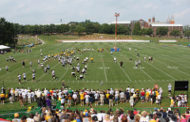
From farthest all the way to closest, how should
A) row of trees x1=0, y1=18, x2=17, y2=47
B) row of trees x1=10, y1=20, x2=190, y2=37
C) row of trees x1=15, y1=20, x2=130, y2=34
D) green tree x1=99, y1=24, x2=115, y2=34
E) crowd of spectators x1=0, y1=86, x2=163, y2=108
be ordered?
green tree x1=99, y1=24, x2=115, y2=34, row of trees x1=10, y1=20, x2=190, y2=37, row of trees x1=15, y1=20, x2=130, y2=34, row of trees x1=0, y1=18, x2=17, y2=47, crowd of spectators x1=0, y1=86, x2=163, y2=108

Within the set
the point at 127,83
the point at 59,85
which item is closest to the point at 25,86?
the point at 59,85

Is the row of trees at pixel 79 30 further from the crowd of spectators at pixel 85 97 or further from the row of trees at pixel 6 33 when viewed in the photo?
the crowd of spectators at pixel 85 97

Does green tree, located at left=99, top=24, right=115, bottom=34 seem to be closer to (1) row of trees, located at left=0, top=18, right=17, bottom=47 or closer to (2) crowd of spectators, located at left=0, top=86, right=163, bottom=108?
(1) row of trees, located at left=0, top=18, right=17, bottom=47

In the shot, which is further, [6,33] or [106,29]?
[106,29]

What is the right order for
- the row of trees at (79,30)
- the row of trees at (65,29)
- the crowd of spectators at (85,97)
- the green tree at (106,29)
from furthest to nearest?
the green tree at (106,29)
the row of trees at (79,30)
the row of trees at (65,29)
the crowd of spectators at (85,97)

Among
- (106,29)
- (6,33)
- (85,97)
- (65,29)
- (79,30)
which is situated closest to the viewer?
(85,97)

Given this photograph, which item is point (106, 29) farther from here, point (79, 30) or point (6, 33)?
point (6, 33)

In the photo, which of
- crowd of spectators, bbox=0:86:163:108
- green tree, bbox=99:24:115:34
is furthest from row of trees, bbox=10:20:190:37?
crowd of spectators, bbox=0:86:163:108

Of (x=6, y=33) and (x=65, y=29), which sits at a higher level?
(x=65, y=29)

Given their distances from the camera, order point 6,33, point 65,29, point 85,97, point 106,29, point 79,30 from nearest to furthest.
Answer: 1. point 85,97
2. point 6,33
3. point 79,30
4. point 65,29
5. point 106,29

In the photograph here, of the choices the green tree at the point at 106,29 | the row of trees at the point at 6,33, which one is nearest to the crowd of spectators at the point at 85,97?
the row of trees at the point at 6,33

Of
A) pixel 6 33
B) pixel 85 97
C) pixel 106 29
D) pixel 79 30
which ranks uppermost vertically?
pixel 106 29

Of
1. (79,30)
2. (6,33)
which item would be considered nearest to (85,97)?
(6,33)

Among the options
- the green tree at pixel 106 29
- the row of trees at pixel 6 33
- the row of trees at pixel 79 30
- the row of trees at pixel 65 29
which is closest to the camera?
the row of trees at pixel 6 33
